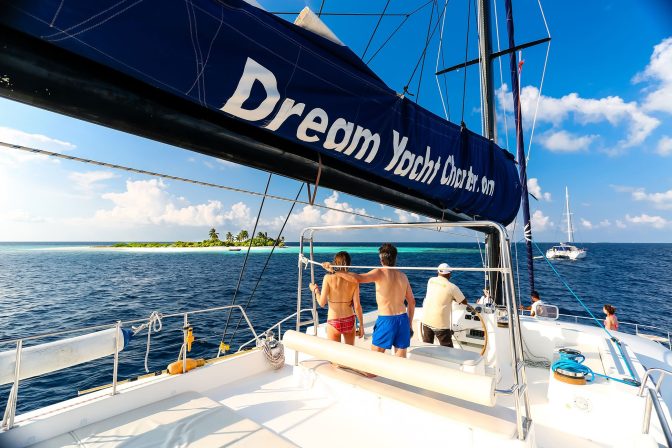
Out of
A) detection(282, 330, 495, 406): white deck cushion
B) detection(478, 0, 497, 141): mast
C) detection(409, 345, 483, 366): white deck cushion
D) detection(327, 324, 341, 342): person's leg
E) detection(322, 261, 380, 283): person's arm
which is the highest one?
detection(478, 0, 497, 141): mast

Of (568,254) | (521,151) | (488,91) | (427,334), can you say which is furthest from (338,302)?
(568,254)

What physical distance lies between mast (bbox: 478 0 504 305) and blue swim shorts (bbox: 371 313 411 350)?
8.14 ft

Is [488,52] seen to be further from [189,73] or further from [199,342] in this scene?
[199,342]

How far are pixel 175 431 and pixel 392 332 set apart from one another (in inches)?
88.0

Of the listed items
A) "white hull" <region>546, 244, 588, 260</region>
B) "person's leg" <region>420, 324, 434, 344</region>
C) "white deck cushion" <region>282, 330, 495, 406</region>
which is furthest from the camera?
"white hull" <region>546, 244, 588, 260</region>

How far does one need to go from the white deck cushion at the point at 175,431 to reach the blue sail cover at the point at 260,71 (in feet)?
7.30

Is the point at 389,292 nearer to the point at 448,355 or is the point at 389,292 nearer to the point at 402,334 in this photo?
the point at 402,334

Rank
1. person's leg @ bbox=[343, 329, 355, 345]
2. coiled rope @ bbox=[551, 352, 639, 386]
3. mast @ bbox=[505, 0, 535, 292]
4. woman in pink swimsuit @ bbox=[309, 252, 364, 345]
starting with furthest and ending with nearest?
mast @ bbox=[505, 0, 535, 292]
person's leg @ bbox=[343, 329, 355, 345]
woman in pink swimsuit @ bbox=[309, 252, 364, 345]
coiled rope @ bbox=[551, 352, 639, 386]

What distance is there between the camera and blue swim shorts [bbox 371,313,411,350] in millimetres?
3539

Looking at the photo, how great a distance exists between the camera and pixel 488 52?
5.33 m

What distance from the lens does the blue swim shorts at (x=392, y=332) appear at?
3539 millimetres

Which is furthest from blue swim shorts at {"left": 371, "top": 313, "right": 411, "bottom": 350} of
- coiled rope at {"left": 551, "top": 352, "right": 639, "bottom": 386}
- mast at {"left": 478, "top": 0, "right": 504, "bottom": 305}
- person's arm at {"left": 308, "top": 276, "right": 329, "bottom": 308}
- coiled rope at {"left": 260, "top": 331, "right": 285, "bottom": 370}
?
mast at {"left": 478, "top": 0, "right": 504, "bottom": 305}

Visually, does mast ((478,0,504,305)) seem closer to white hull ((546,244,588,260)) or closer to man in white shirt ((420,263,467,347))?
man in white shirt ((420,263,467,347))

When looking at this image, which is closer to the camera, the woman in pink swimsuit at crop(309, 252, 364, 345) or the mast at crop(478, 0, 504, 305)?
the woman in pink swimsuit at crop(309, 252, 364, 345)
